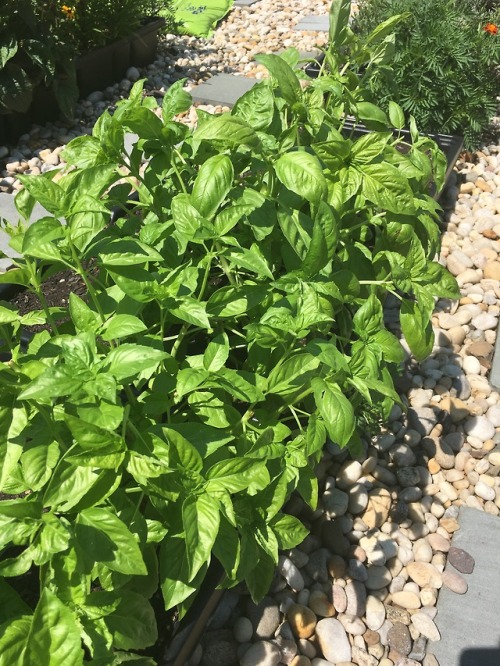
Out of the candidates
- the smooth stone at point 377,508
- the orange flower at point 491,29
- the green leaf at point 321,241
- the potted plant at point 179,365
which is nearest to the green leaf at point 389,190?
Result: the potted plant at point 179,365

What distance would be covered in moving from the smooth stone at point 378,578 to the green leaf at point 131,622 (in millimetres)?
923

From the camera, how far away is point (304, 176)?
1.33 meters

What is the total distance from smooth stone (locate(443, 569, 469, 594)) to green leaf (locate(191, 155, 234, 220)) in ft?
4.25

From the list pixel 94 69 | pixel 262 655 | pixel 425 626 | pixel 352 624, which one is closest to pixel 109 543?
pixel 262 655

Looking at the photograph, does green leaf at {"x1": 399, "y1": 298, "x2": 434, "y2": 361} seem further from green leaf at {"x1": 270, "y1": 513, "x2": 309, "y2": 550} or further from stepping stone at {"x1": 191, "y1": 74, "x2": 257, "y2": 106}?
stepping stone at {"x1": 191, "y1": 74, "x2": 257, "y2": 106}

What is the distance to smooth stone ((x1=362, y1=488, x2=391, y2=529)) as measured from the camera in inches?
80.1

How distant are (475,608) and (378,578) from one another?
27 cm

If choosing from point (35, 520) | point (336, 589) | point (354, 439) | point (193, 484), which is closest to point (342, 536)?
point (336, 589)

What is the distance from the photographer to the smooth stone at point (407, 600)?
1.83m

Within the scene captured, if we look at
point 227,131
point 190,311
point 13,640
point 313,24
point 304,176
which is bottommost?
point 313,24

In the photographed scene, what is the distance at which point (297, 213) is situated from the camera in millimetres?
1480

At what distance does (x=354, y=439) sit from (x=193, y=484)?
2.02ft

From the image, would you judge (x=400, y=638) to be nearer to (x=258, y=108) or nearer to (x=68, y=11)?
(x=258, y=108)

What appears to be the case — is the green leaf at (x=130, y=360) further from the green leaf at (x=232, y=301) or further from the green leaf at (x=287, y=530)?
the green leaf at (x=287, y=530)
